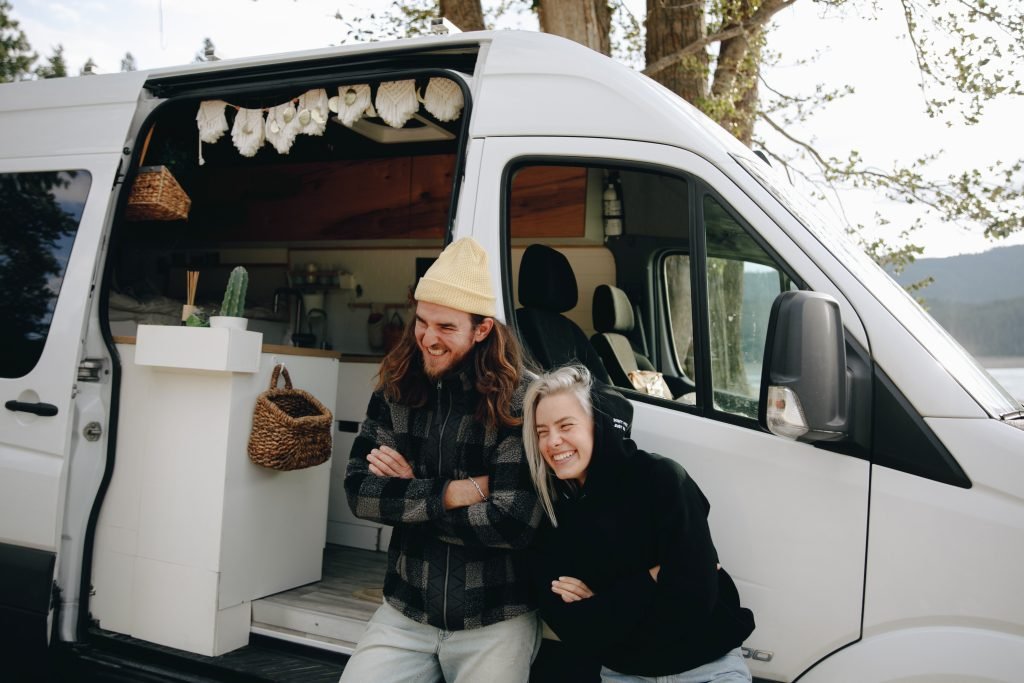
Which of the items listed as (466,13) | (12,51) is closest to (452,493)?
(466,13)

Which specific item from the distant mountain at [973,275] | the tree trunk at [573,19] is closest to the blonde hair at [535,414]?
the tree trunk at [573,19]

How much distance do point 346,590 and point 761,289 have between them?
93.7 inches

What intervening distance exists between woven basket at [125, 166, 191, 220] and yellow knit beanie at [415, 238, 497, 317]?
1.72 m

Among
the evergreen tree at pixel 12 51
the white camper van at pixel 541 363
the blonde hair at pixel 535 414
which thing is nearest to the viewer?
the white camper van at pixel 541 363

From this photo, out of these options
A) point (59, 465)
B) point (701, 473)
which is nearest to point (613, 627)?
point (701, 473)

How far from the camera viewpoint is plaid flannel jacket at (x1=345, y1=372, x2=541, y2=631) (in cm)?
212

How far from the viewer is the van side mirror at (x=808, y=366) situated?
1.91 m

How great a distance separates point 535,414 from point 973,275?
7.98 meters

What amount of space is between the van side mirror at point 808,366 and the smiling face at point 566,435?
0.47 m

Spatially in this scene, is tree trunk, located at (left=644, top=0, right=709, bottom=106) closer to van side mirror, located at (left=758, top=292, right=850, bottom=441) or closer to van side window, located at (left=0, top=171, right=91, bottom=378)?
van side window, located at (left=0, top=171, right=91, bottom=378)

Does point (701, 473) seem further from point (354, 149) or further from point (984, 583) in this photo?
point (354, 149)

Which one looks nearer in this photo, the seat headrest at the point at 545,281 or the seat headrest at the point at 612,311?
the seat headrest at the point at 545,281

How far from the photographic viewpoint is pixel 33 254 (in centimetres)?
330

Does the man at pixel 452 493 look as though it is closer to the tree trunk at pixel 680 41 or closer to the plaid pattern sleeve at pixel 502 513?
the plaid pattern sleeve at pixel 502 513
